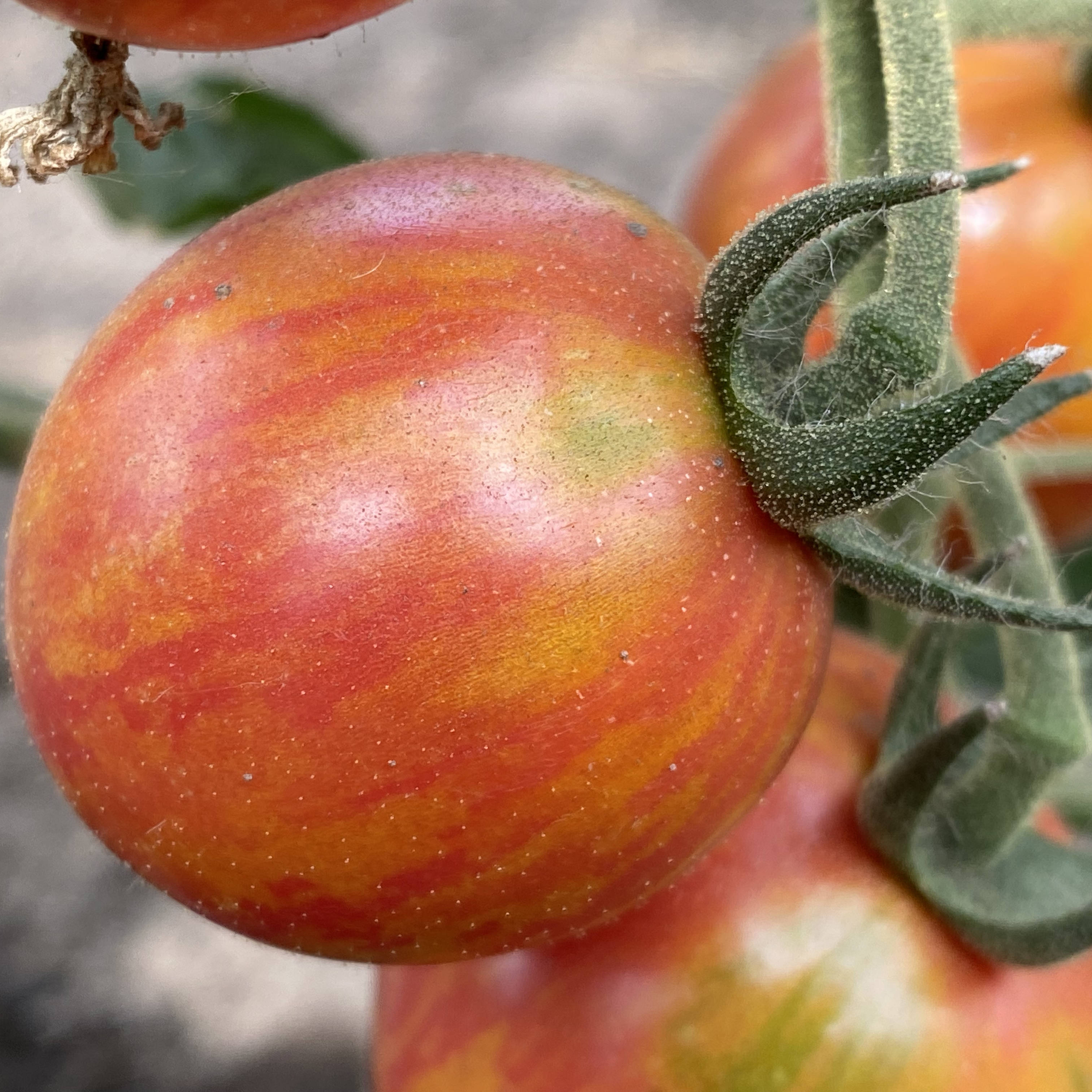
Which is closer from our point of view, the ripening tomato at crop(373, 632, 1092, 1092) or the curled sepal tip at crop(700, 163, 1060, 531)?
the curled sepal tip at crop(700, 163, 1060, 531)

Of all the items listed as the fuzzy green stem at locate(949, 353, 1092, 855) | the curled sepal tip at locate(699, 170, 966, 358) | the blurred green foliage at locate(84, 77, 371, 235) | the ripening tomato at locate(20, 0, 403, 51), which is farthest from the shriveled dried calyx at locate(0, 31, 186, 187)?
the blurred green foliage at locate(84, 77, 371, 235)

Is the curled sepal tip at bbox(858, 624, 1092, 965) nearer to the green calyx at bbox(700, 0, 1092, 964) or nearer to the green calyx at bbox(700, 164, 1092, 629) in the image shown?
the green calyx at bbox(700, 0, 1092, 964)

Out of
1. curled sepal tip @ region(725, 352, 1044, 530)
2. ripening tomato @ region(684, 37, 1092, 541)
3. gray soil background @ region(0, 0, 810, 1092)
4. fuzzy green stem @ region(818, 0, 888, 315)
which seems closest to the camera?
curled sepal tip @ region(725, 352, 1044, 530)

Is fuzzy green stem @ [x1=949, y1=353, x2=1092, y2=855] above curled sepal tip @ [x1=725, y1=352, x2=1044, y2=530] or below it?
below

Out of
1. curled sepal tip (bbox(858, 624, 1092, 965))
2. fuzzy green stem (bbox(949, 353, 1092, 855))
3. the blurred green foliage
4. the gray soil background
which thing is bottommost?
the gray soil background

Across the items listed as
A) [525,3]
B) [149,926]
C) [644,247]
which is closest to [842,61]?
[644,247]

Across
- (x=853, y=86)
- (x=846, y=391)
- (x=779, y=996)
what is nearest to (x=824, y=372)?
(x=846, y=391)

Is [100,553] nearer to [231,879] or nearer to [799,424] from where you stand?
[231,879]

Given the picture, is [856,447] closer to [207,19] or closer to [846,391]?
[846,391]
